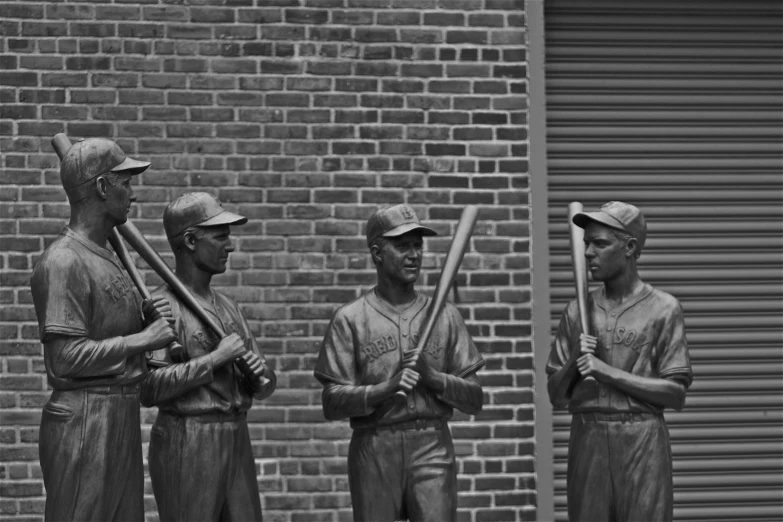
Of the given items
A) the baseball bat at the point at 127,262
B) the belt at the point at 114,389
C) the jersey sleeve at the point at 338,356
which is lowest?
the belt at the point at 114,389

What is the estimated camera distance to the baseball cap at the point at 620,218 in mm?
6426

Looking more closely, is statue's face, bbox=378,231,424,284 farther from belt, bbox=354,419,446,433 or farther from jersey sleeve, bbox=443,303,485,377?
belt, bbox=354,419,446,433

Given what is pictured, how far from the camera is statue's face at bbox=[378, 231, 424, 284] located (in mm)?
6305

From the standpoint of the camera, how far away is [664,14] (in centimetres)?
842

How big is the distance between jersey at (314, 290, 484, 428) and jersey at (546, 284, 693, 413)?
0.56m

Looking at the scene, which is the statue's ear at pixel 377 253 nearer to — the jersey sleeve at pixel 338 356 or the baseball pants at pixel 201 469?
the jersey sleeve at pixel 338 356

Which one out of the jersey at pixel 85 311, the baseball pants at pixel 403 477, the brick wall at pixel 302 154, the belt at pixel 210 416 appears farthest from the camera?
the brick wall at pixel 302 154

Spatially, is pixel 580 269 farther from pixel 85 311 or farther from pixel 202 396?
pixel 85 311

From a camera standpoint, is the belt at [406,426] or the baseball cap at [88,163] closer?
the baseball cap at [88,163]

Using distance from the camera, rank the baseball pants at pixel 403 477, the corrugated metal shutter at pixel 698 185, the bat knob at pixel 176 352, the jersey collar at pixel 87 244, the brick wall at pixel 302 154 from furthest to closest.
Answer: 1. the corrugated metal shutter at pixel 698 185
2. the brick wall at pixel 302 154
3. the baseball pants at pixel 403 477
4. the bat knob at pixel 176 352
5. the jersey collar at pixel 87 244

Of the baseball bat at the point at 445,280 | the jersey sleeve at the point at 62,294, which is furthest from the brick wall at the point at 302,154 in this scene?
the jersey sleeve at the point at 62,294

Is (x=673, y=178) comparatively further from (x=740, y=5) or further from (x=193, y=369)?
(x=193, y=369)

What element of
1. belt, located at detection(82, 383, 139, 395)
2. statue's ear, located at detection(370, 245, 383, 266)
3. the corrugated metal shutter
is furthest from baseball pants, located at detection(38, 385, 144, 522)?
the corrugated metal shutter

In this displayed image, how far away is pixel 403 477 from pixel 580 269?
1.32 metres
